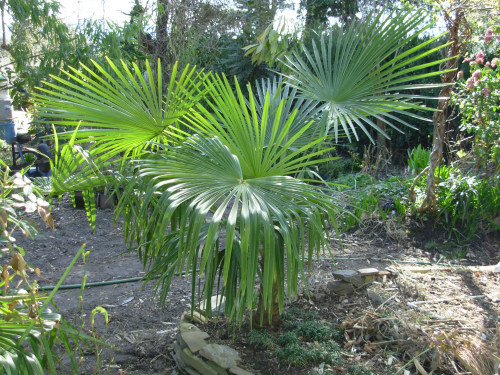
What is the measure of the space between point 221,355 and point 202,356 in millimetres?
120

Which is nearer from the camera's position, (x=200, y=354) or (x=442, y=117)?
(x=200, y=354)

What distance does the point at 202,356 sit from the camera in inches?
90.0

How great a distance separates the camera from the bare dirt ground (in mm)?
2432

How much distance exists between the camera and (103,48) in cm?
572

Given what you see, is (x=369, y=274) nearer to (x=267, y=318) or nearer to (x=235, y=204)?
(x=267, y=318)

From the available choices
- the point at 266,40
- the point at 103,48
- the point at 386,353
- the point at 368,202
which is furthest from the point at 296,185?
the point at 103,48

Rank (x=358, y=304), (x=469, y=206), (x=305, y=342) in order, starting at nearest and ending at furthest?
(x=305, y=342)
(x=358, y=304)
(x=469, y=206)

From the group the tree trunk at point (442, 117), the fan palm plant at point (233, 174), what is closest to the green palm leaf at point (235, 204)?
the fan palm plant at point (233, 174)

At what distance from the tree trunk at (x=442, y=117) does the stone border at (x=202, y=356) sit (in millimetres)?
3003

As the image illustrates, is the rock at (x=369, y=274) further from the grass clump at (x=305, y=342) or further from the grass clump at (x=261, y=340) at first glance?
the grass clump at (x=261, y=340)

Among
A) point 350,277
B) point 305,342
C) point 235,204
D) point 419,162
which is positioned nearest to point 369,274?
point 350,277

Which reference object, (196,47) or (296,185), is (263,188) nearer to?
(296,185)

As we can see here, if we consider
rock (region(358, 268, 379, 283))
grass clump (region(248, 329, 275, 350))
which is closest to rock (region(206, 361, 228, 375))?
grass clump (region(248, 329, 275, 350))

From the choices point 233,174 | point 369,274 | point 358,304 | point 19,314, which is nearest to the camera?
point 19,314
